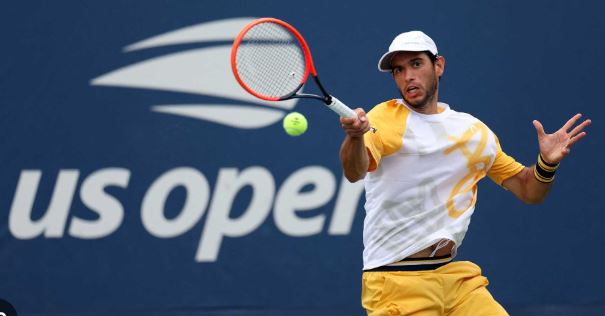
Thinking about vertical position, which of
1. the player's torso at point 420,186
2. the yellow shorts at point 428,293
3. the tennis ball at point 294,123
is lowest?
the yellow shorts at point 428,293

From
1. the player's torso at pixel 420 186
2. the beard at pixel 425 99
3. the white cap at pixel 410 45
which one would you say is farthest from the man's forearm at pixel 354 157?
the white cap at pixel 410 45

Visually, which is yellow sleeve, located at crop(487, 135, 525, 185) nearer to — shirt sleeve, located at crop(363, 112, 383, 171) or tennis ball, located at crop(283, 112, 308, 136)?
shirt sleeve, located at crop(363, 112, 383, 171)

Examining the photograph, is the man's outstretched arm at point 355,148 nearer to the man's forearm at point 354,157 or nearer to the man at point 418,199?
the man's forearm at point 354,157

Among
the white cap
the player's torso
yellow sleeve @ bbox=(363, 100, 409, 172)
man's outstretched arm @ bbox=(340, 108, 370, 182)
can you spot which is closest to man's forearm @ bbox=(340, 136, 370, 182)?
man's outstretched arm @ bbox=(340, 108, 370, 182)

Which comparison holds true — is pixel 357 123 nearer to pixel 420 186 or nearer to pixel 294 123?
pixel 294 123

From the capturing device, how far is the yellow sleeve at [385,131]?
418 cm

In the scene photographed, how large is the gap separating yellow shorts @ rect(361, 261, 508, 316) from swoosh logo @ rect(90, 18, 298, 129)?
7.14ft

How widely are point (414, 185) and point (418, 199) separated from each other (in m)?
0.06

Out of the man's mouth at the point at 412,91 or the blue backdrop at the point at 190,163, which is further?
the blue backdrop at the point at 190,163

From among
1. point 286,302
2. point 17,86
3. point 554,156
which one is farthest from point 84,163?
point 554,156

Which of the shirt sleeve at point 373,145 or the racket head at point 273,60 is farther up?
the racket head at point 273,60

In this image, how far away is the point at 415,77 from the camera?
4.44 meters

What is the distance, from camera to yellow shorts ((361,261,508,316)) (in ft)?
14.2

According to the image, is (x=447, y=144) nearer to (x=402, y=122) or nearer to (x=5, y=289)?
(x=402, y=122)
